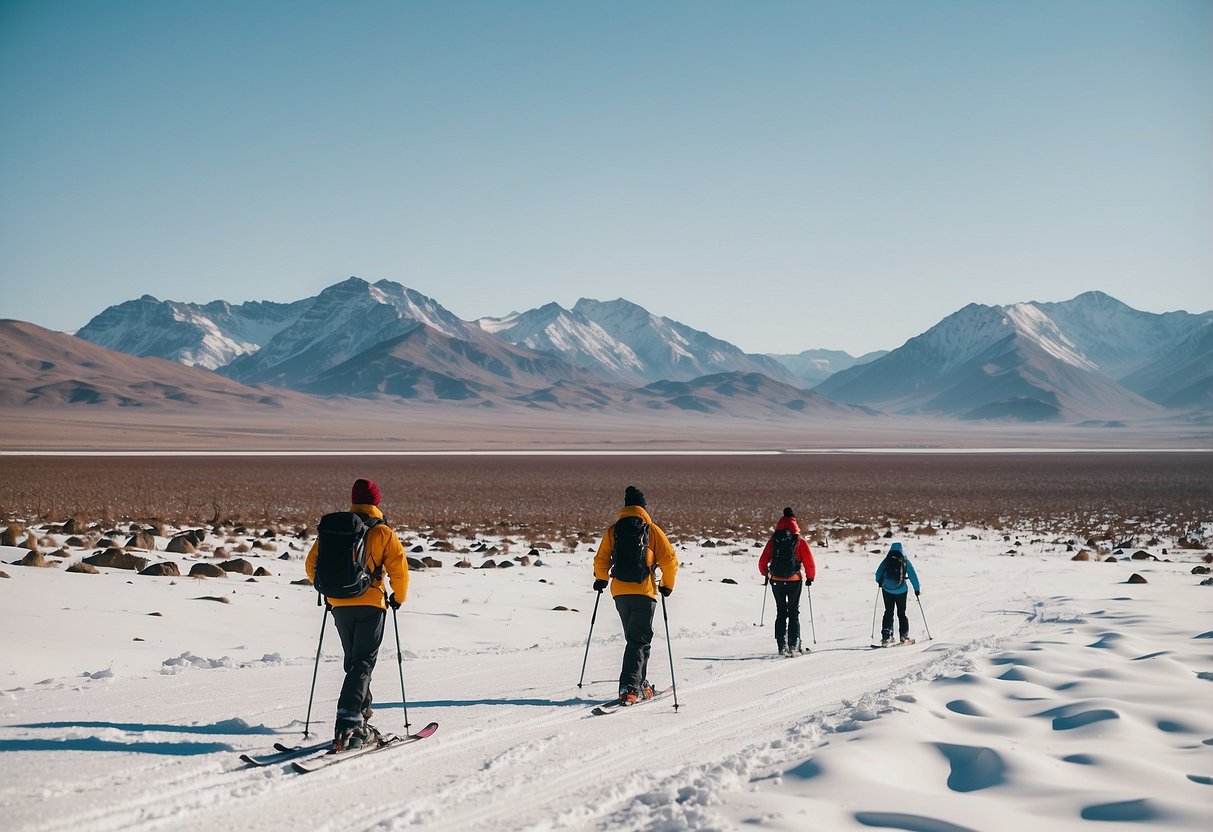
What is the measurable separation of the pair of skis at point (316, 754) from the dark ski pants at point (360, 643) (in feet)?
0.84

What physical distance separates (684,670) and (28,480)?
4609 cm

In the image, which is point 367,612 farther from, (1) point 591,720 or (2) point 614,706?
(2) point 614,706

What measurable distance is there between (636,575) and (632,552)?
0.19 metres

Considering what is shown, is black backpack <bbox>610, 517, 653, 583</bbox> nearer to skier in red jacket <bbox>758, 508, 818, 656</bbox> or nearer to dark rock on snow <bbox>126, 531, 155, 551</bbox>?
skier in red jacket <bbox>758, 508, 818, 656</bbox>

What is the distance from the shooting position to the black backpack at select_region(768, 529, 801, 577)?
11586mm

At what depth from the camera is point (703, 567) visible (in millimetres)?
21734

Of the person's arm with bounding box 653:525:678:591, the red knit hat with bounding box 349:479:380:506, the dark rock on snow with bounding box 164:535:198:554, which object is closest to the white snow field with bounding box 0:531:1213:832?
the person's arm with bounding box 653:525:678:591

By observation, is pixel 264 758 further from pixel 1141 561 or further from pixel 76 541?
pixel 1141 561

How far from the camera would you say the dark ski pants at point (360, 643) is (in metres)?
6.91

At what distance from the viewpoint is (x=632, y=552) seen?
8.57 m

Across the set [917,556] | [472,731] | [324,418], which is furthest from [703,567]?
[324,418]

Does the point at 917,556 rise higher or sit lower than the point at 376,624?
lower

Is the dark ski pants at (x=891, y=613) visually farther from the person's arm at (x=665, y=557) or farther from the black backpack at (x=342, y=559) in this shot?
the black backpack at (x=342, y=559)

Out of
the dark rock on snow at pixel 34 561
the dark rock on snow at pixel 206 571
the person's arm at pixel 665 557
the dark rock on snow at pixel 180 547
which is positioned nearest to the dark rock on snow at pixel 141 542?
the dark rock on snow at pixel 180 547
